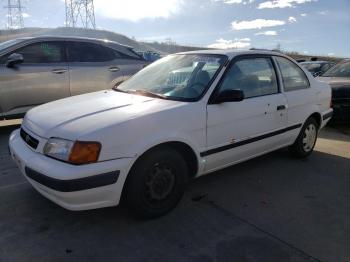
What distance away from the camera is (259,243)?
311 centimetres

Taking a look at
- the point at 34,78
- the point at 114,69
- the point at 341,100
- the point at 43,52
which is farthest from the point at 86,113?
the point at 341,100

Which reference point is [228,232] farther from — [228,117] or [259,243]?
[228,117]

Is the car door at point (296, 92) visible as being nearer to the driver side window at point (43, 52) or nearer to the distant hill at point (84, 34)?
the driver side window at point (43, 52)

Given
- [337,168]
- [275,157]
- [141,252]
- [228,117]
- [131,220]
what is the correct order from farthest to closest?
[275,157]
[337,168]
[228,117]
[131,220]
[141,252]

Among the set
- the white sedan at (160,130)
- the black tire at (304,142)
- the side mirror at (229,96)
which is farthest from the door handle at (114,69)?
the side mirror at (229,96)

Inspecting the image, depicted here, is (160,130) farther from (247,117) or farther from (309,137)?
(309,137)

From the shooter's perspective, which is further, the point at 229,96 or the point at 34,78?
the point at 34,78

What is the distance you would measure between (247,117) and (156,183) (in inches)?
53.0

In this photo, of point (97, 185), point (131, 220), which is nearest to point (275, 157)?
point (131, 220)

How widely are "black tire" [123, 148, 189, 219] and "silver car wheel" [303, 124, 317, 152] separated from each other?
243 cm

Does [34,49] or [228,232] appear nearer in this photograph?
[228,232]

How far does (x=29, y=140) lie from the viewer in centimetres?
342

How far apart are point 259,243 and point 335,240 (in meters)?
0.68

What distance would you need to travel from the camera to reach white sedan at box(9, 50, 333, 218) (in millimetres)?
2975
